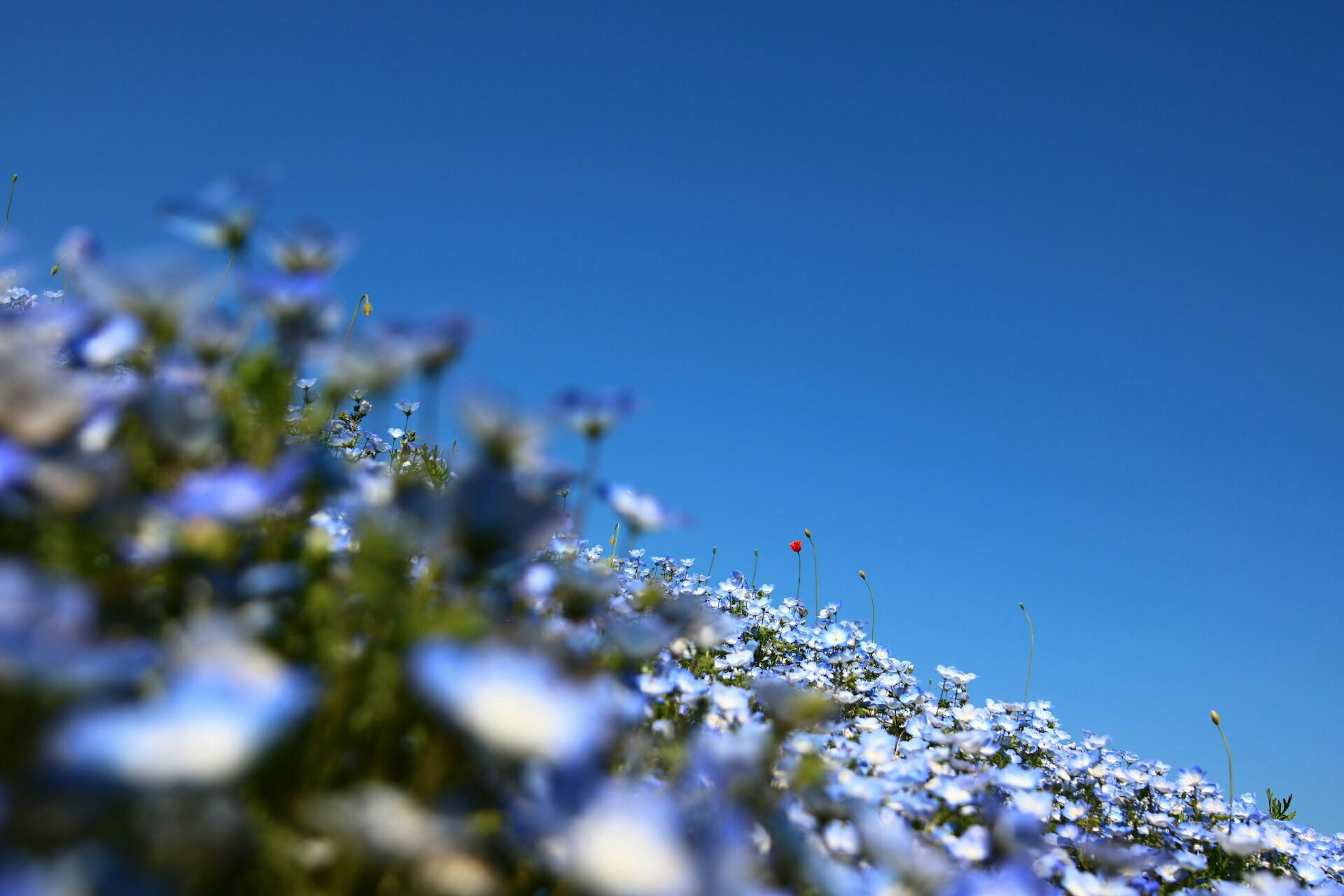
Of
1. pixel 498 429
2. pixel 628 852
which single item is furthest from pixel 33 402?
pixel 628 852

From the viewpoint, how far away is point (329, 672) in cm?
128

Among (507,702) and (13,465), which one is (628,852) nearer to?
(507,702)

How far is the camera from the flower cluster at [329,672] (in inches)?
34.9

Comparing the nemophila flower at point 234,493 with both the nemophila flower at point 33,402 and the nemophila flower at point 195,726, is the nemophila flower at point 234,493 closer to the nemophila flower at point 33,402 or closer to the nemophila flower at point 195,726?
the nemophila flower at point 33,402

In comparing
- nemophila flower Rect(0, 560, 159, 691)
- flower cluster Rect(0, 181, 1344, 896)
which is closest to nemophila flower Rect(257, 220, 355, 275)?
flower cluster Rect(0, 181, 1344, 896)

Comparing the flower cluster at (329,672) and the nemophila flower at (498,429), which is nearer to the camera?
the flower cluster at (329,672)

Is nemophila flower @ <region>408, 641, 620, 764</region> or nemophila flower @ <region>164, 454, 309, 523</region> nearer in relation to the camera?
nemophila flower @ <region>408, 641, 620, 764</region>

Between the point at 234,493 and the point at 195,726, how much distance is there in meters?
0.49

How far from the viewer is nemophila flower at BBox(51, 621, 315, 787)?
0.81 metres

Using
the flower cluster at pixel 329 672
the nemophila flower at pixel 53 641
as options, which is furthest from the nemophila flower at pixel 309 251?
the nemophila flower at pixel 53 641

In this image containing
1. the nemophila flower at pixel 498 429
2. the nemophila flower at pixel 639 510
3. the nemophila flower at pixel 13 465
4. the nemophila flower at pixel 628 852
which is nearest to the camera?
the nemophila flower at pixel 628 852

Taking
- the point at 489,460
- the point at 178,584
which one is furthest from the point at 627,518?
the point at 178,584

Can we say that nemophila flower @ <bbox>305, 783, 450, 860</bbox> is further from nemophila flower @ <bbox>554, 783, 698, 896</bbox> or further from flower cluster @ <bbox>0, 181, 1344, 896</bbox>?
nemophila flower @ <bbox>554, 783, 698, 896</bbox>

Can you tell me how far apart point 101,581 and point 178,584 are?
114mm
